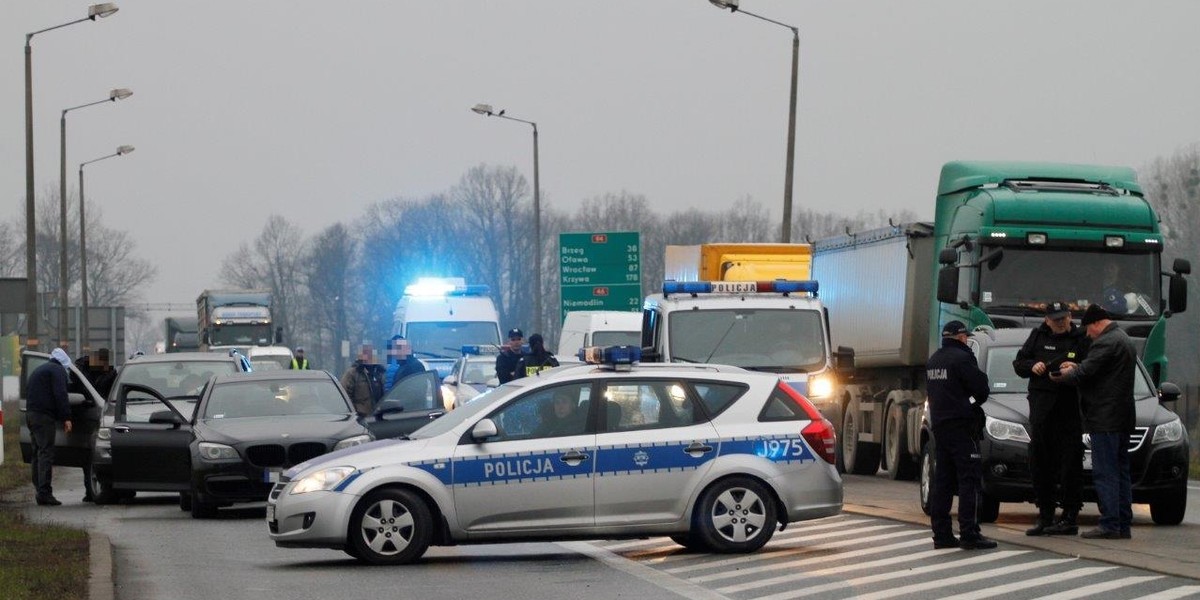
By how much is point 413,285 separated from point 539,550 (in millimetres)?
28400

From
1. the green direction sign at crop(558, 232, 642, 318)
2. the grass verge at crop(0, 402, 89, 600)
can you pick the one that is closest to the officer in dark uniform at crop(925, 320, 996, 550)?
the grass verge at crop(0, 402, 89, 600)

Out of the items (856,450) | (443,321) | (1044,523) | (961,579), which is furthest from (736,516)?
(443,321)

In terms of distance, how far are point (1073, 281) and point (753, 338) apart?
361 cm

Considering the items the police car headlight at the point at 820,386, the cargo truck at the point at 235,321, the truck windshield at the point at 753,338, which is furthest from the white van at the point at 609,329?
the cargo truck at the point at 235,321

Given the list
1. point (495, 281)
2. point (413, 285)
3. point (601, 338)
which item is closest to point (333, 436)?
point (601, 338)

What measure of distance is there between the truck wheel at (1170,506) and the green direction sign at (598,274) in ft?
79.5

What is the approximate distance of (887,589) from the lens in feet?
39.3

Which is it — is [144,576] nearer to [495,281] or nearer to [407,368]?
[407,368]

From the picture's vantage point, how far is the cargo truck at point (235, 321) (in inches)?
2564

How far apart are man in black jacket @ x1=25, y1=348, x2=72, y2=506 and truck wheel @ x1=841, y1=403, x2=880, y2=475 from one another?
11.2 m

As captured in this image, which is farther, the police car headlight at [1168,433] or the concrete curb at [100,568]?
the police car headlight at [1168,433]

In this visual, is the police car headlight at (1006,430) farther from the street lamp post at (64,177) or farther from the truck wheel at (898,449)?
the street lamp post at (64,177)

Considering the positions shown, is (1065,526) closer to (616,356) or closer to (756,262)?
(616,356)

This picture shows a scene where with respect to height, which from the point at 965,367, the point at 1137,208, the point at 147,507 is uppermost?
the point at 1137,208
